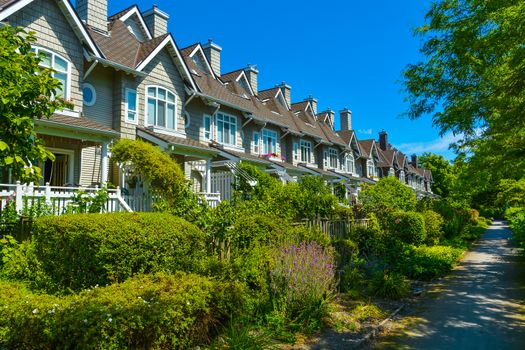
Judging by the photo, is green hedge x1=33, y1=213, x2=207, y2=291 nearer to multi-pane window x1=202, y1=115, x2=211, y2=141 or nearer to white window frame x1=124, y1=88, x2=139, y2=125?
white window frame x1=124, y1=88, x2=139, y2=125

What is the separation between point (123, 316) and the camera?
468 centimetres

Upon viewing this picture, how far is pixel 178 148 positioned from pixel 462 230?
19940mm

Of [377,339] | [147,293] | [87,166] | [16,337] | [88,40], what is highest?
[88,40]

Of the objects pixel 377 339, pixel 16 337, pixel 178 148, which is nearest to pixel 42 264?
pixel 16 337

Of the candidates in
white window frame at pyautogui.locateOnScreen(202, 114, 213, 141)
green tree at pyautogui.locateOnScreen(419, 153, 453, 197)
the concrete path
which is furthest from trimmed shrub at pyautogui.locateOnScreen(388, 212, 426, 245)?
green tree at pyautogui.locateOnScreen(419, 153, 453, 197)

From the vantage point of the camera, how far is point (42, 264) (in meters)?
7.11

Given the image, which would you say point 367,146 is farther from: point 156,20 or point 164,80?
point 164,80

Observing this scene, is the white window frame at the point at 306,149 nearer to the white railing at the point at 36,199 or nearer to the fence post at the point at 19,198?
the white railing at the point at 36,199

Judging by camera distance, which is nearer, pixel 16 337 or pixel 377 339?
pixel 16 337

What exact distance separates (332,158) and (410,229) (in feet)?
67.7

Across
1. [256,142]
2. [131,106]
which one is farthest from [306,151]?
[131,106]

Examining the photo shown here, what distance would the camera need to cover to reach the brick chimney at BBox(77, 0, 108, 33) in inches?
688

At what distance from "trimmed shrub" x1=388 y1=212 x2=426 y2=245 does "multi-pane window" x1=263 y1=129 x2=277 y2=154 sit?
12.2 meters

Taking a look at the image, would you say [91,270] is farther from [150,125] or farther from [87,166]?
[150,125]
